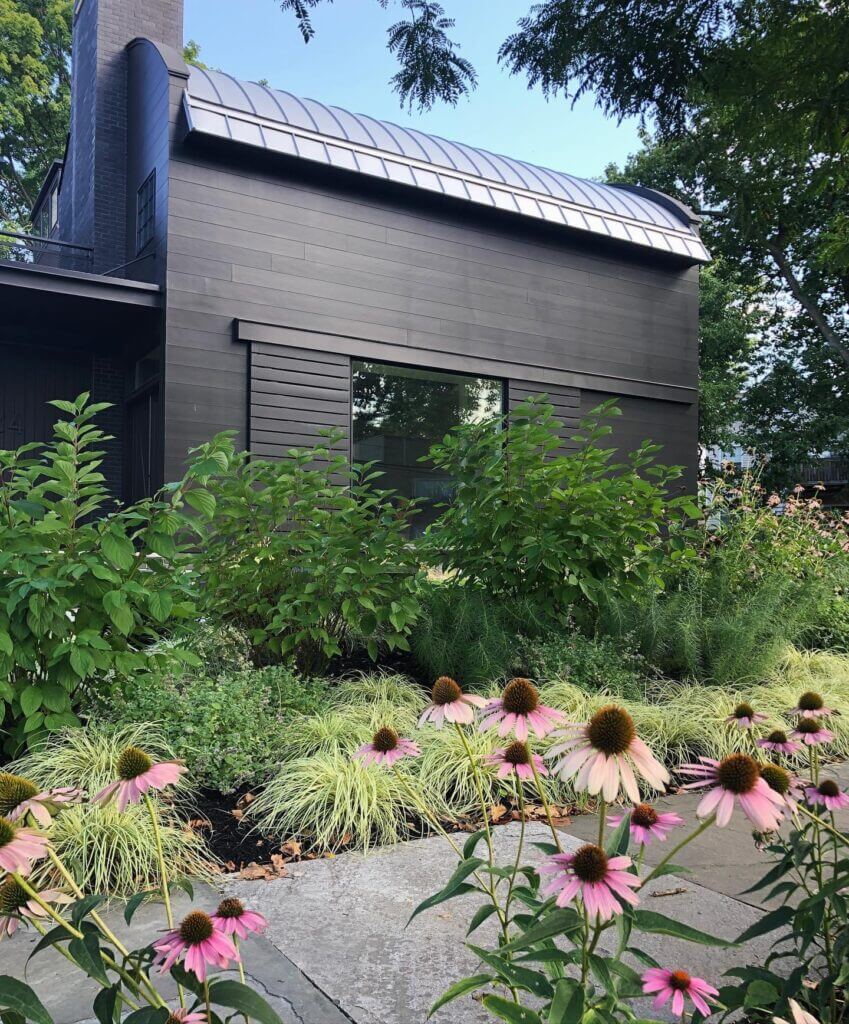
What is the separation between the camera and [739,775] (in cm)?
103

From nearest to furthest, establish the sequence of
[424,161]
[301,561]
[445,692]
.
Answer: [445,692]
[301,561]
[424,161]

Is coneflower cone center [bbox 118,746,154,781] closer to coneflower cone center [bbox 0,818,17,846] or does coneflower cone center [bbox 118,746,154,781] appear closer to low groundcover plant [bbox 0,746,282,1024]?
low groundcover plant [bbox 0,746,282,1024]

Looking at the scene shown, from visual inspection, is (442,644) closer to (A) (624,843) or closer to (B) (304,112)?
(A) (624,843)

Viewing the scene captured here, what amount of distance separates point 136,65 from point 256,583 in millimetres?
7728

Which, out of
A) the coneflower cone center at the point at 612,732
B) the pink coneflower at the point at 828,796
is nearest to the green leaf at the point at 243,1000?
the coneflower cone center at the point at 612,732

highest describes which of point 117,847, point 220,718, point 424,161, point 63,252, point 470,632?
point 424,161

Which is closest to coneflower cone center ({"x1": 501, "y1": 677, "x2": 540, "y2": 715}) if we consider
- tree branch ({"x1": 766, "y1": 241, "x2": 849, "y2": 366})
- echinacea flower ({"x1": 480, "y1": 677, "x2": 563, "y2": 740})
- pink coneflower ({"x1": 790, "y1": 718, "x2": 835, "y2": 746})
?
echinacea flower ({"x1": 480, "y1": 677, "x2": 563, "y2": 740})

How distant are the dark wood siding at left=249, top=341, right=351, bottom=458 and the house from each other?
0.07ft

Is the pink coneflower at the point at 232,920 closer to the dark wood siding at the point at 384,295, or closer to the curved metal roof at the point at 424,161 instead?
the dark wood siding at the point at 384,295

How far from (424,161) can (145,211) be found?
3029mm

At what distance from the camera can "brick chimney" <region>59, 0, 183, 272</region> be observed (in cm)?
911

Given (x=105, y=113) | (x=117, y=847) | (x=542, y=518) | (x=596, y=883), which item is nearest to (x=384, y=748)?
(x=596, y=883)

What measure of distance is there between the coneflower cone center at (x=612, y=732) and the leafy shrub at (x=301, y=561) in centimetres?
294

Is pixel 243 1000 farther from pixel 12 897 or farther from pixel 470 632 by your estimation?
pixel 470 632
